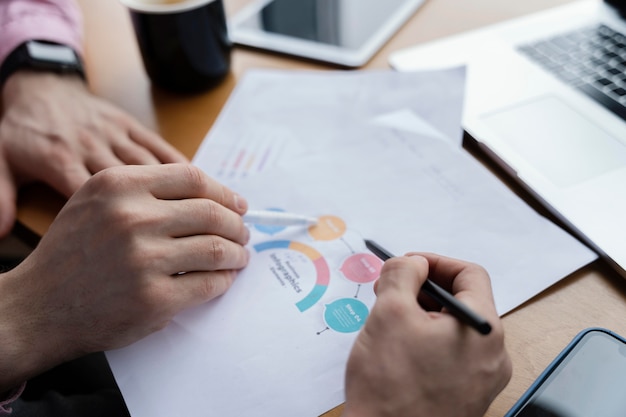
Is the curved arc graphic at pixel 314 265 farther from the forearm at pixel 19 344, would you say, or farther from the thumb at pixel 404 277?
the forearm at pixel 19 344

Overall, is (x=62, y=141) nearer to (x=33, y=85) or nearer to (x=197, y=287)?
(x=33, y=85)

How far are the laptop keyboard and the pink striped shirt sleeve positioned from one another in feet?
1.97

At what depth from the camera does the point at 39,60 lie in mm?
673

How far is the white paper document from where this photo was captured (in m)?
0.40

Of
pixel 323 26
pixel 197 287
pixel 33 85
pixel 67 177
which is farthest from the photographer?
pixel 323 26

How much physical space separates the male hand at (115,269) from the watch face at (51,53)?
295 mm

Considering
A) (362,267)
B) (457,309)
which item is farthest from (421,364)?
(362,267)

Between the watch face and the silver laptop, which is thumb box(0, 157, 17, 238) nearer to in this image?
the watch face

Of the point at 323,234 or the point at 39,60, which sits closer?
the point at 323,234

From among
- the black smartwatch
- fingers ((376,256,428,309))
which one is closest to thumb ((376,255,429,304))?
fingers ((376,256,428,309))

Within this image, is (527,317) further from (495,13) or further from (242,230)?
(495,13)

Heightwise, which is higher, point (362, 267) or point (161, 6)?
point (161, 6)

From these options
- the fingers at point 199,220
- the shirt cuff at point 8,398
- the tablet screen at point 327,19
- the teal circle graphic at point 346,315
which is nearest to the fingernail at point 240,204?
the fingers at point 199,220

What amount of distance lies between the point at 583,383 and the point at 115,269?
36 cm
